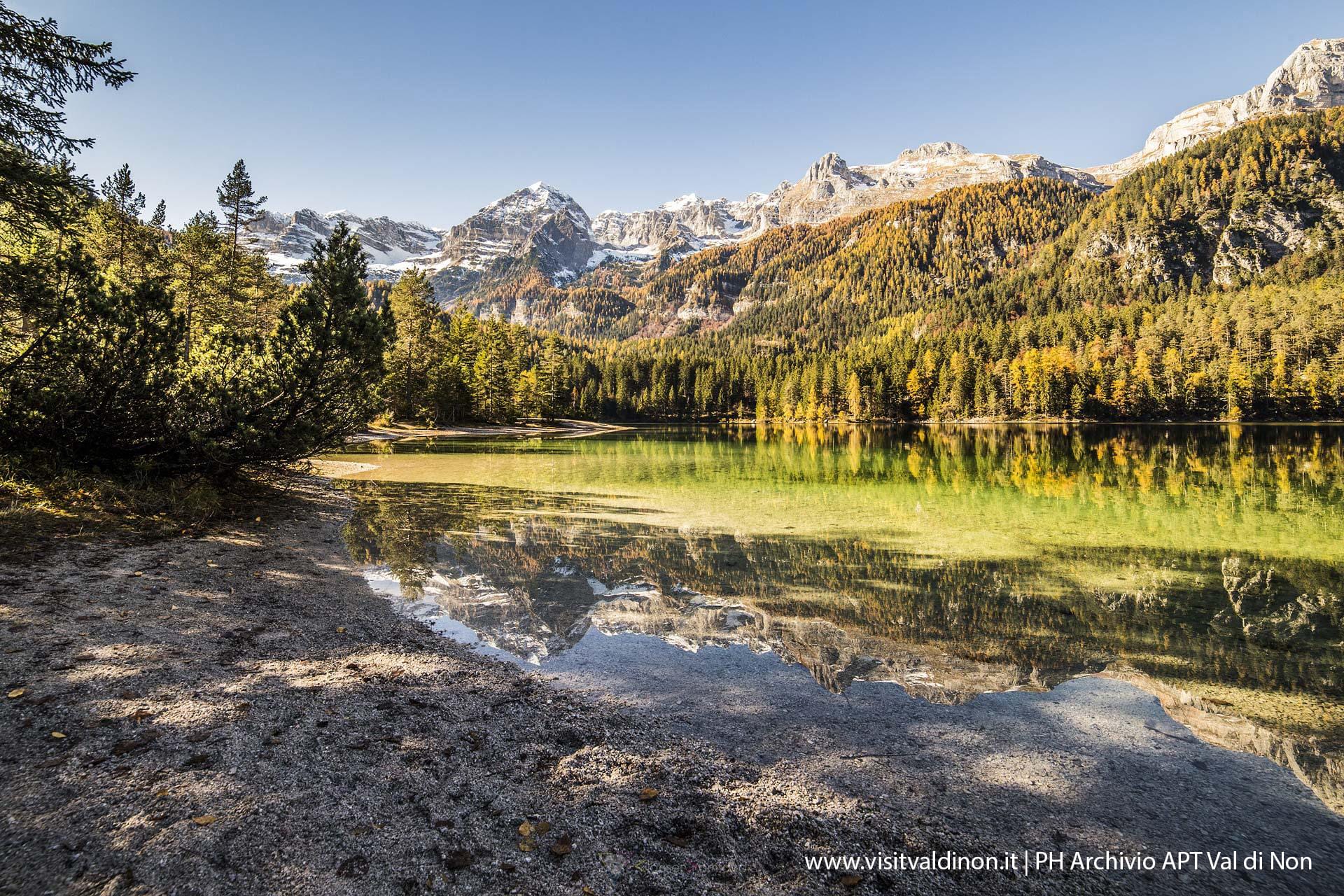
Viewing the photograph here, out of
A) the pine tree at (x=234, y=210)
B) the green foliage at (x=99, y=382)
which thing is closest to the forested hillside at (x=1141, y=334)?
the pine tree at (x=234, y=210)

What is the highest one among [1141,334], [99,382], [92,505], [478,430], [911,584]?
[1141,334]

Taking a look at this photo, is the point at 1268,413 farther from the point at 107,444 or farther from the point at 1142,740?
the point at 107,444

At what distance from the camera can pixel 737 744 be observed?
5816 mm

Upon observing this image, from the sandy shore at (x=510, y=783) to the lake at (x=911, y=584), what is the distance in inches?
38.2

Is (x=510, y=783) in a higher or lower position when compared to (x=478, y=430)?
lower

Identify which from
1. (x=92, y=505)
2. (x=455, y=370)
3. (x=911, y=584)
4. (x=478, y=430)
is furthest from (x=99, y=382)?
(x=478, y=430)

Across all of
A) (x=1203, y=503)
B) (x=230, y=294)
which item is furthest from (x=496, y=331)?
(x=1203, y=503)

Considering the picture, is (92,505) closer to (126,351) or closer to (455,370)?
(126,351)

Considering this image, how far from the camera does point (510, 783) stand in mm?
4828

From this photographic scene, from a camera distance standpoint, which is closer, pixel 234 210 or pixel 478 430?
pixel 234 210

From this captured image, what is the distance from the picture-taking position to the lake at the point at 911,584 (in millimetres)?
7660

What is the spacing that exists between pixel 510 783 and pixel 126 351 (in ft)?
43.5

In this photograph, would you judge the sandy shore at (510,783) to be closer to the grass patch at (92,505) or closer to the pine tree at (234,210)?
the grass patch at (92,505)

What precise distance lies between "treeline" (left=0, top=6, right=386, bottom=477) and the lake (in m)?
4.05
